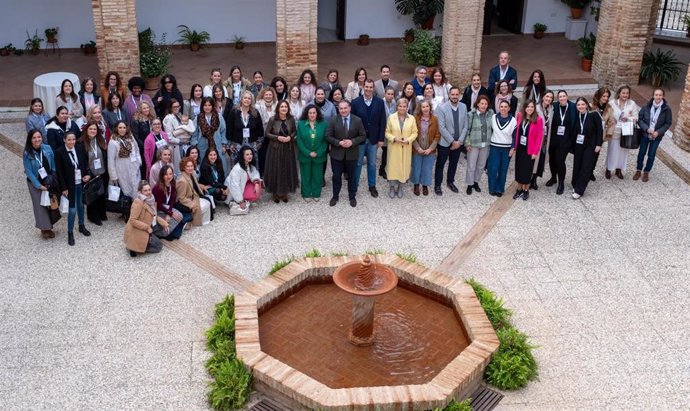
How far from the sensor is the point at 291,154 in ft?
37.6

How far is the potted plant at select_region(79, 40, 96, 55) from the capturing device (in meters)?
17.5

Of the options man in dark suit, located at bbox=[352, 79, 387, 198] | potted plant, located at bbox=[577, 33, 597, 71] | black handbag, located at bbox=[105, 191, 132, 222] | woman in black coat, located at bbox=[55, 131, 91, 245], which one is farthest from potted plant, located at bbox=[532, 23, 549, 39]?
woman in black coat, located at bbox=[55, 131, 91, 245]

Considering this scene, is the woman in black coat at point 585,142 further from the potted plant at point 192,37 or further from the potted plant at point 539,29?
the potted plant at point 192,37

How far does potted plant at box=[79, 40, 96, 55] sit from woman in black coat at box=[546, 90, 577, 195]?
10.1 m

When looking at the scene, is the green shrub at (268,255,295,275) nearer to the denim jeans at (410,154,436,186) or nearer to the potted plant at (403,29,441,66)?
the denim jeans at (410,154,436,186)

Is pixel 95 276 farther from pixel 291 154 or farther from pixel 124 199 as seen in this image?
pixel 291 154

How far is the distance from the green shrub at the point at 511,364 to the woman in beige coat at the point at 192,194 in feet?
14.2

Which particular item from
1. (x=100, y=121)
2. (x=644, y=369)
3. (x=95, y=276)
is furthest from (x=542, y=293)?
(x=100, y=121)

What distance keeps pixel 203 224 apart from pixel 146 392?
11.4 feet

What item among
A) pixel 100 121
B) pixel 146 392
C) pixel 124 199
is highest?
pixel 100 121

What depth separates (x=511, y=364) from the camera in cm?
799

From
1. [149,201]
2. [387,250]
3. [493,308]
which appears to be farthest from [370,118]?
[493,308]

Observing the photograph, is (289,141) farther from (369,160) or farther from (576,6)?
(576,6)

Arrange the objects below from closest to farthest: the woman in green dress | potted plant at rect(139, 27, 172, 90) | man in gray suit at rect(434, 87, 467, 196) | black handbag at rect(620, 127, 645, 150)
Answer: the woman in green dress, man in gray suit at rect(434, 87, 467, 196), black handbag at rect(620, 127, 645, 150), potted plant at rect(139, 27, 172, 90)
